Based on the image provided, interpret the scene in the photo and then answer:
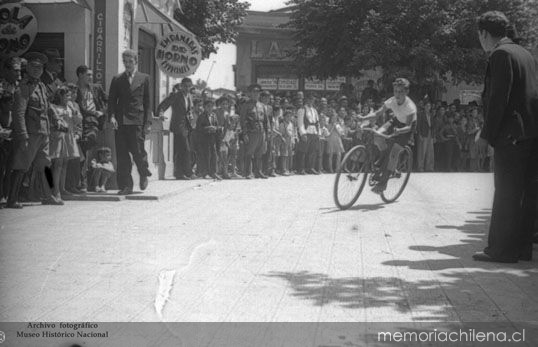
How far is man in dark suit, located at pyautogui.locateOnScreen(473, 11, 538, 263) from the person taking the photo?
6.89m

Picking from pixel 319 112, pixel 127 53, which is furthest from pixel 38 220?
pixel 319 112

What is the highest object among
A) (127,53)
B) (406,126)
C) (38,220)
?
(127,53)

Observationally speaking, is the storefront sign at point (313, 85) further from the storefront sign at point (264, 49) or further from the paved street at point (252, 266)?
the paved street at point (252, 266)

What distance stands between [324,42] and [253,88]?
13.9 m

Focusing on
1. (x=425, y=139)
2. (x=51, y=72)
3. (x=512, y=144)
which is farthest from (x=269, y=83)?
(x=512, y=144)

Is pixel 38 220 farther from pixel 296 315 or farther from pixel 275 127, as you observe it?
pixel 275 127

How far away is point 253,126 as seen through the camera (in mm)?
18625

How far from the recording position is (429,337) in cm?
Result: 435

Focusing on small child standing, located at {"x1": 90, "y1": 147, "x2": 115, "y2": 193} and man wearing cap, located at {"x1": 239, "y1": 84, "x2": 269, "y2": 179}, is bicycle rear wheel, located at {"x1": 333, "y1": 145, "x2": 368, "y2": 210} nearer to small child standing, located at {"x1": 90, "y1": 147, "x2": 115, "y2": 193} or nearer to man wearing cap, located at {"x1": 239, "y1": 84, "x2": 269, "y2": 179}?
small child standing, located at {"x1": 90, "y1": 147, "x2": 115, "y2": 193}

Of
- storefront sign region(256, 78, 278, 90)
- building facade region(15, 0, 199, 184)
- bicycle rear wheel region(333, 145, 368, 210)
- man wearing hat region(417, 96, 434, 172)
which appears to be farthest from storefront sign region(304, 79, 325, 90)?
bicycle rear wheel region(333, 145, 368, 210)

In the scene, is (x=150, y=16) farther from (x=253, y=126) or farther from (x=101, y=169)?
(x=101, y=169)

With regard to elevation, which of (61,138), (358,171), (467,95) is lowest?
(358,171)

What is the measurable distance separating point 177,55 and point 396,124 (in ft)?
18.0

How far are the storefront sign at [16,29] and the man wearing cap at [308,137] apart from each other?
11131 millimetres
